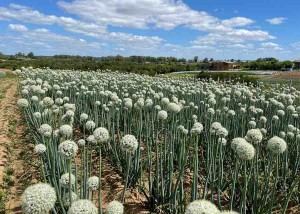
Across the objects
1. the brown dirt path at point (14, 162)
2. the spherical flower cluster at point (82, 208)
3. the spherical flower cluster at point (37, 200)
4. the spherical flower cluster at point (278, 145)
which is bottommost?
the brown dirt path at point (14, 162)

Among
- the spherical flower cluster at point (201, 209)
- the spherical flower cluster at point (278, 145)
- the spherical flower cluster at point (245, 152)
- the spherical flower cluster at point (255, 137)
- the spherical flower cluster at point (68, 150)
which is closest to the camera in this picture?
the spherical flower cluster at point (201, 209)

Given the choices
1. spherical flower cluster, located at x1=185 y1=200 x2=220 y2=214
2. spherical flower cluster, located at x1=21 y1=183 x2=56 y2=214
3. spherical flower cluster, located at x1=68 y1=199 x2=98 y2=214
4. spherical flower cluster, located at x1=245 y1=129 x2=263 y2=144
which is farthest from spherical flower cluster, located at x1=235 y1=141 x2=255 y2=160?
spherical flower cluster, located at x1=21 y1=183 x2=56 y2=214

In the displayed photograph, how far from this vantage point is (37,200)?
2.36m

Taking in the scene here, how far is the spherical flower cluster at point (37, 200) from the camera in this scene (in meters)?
2.35

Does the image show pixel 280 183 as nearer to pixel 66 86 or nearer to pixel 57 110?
pixel 57 110

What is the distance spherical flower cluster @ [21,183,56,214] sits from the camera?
7.70 ft

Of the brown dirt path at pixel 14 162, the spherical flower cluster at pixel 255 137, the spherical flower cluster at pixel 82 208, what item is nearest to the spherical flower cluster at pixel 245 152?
the spherical flower cluster at pixel 255 137

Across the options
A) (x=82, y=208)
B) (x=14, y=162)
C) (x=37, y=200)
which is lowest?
(x=14, y=162)

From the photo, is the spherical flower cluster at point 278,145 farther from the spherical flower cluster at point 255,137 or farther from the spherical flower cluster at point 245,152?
the spherical flower cluster at point 245,152

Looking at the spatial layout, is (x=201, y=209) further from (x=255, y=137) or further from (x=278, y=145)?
(x=255, y=137)

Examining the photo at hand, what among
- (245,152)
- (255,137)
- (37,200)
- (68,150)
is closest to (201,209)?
(37,200)

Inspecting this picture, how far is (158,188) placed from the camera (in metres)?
5.16

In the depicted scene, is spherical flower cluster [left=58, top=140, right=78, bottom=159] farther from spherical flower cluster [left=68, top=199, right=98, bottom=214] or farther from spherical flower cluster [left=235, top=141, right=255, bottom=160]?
spherical flower cluster [left=235, top=141, right=255, bottom=160]

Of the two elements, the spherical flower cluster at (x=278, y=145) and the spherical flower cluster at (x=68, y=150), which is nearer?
the spherical flower cluster at (x=68, y=150)
